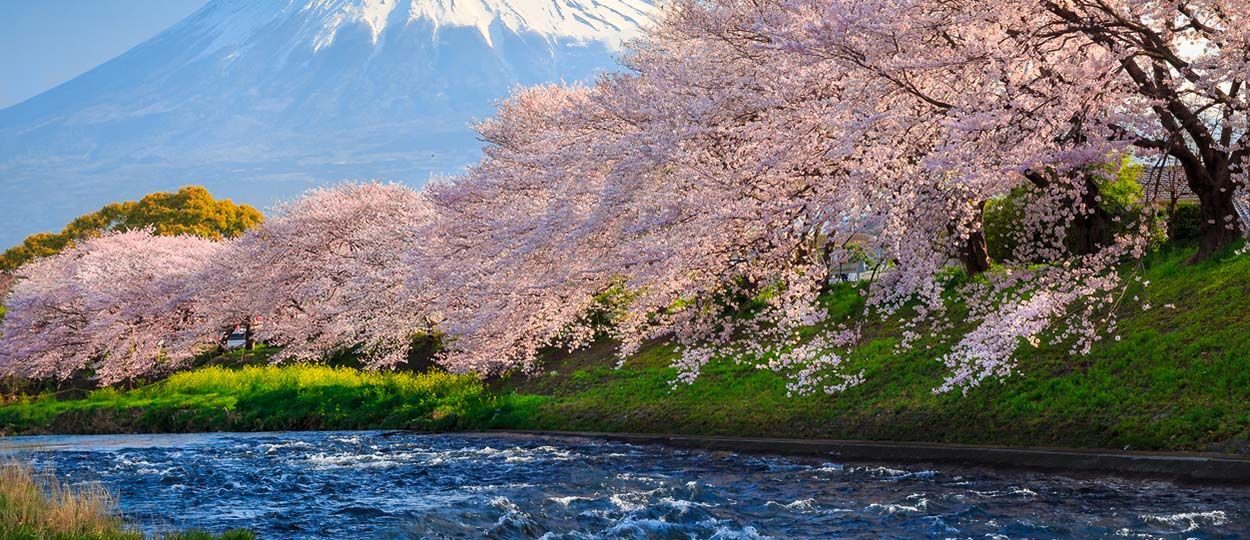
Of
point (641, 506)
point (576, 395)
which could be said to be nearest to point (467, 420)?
point (576, 395)

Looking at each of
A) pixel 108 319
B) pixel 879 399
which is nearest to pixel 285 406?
pixel 108 319

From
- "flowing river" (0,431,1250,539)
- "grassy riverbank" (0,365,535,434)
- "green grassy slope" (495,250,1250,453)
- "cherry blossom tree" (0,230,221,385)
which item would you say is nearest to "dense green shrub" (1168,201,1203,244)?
"green grassy slope" (495,250,1250,453)

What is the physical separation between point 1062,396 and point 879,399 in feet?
10.6

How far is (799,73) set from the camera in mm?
11617

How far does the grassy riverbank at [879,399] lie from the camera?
1288 cm

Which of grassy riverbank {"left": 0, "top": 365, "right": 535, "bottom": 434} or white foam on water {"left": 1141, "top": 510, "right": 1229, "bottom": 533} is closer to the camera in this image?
white foam on water {"left": 1141, "top": 510, "right": 1229, "bottom": 533}

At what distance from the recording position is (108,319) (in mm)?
38188

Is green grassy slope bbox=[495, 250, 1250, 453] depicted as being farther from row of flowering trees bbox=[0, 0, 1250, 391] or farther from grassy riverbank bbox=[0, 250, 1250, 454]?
row of flowering trees bbox=[0, 0, 1250, 391]

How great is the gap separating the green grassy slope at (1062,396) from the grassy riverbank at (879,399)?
3 centimetres

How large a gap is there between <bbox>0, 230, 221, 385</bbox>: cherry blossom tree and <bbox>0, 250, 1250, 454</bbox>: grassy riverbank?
8.60 metres

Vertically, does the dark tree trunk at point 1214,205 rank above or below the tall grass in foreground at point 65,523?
above

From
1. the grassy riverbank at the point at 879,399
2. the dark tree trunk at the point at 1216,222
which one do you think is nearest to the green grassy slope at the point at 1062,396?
the grassy riverbank at the point at 879,399

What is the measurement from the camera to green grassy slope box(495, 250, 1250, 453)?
12492mm

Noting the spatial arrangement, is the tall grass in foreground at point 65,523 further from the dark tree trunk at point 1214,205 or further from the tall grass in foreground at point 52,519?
the dark tree trunk at point 1214,205
